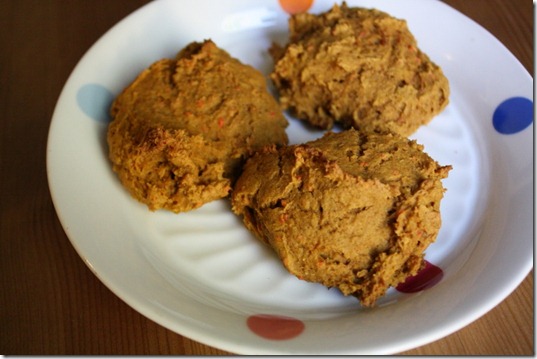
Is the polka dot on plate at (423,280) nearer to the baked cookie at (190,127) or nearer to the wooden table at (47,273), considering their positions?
the wooden table at (47,273)

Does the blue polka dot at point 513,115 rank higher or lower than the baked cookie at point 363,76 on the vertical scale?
lower

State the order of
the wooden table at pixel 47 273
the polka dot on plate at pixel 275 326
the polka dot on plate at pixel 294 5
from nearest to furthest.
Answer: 1. the polka dot on plate at pixel 275 326
2. the wooden table at pixel 47 273
3. the polka dot on plate at pixel 294 5

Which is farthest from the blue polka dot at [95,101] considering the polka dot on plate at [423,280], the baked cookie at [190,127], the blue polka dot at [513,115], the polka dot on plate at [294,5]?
the blue polka dot at [513,115]

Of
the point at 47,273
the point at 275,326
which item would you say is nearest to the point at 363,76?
the point at 275,326

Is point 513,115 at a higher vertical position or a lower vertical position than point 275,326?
higher

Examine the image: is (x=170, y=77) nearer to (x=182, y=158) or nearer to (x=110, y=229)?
(x=182, y=158)

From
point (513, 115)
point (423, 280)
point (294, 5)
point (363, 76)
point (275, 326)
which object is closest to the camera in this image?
point (275, 326)

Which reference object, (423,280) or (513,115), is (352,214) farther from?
(513,115)

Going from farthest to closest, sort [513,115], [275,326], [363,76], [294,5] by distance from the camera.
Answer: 1. [294,5]
2. [513,115]
3. [363,76]
4. [275,326]
